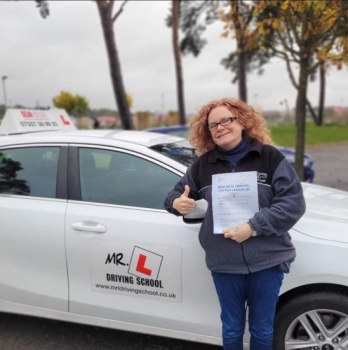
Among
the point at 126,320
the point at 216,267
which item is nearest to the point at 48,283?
the point at 126,320

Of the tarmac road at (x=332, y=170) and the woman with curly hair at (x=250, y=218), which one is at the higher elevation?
the woman with curly hair at (x=250, y=218)

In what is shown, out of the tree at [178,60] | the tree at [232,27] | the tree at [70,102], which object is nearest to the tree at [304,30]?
the tree at [232,27]

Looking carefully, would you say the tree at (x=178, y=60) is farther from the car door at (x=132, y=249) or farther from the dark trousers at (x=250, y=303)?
the dark trousers at (x=250, y=303)

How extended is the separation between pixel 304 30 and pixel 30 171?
14.5 ft

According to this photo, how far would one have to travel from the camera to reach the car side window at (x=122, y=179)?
2.71m

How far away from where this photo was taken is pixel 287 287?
→ 236 cm

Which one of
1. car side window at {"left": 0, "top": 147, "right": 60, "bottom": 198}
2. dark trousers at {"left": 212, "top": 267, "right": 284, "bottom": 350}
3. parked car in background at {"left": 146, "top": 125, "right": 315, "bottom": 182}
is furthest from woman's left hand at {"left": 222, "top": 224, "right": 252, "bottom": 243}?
parked car in background at {"left": 146, "top": 125, "right": 315, "bottom": 182}

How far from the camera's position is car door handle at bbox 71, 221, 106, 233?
2.62 metres

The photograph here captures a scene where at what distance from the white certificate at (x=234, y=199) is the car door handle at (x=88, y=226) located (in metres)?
0.87

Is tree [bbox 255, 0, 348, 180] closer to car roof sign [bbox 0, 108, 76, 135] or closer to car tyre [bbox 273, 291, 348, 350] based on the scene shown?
car roof sign [bbox 0, 108, 76, 135]

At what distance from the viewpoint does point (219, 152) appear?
2.19 meters

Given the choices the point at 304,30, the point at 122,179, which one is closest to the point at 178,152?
the point at 122,179

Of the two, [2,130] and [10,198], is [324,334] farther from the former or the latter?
[2,130]

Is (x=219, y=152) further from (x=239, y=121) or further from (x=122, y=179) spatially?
(x=122, y=179)
